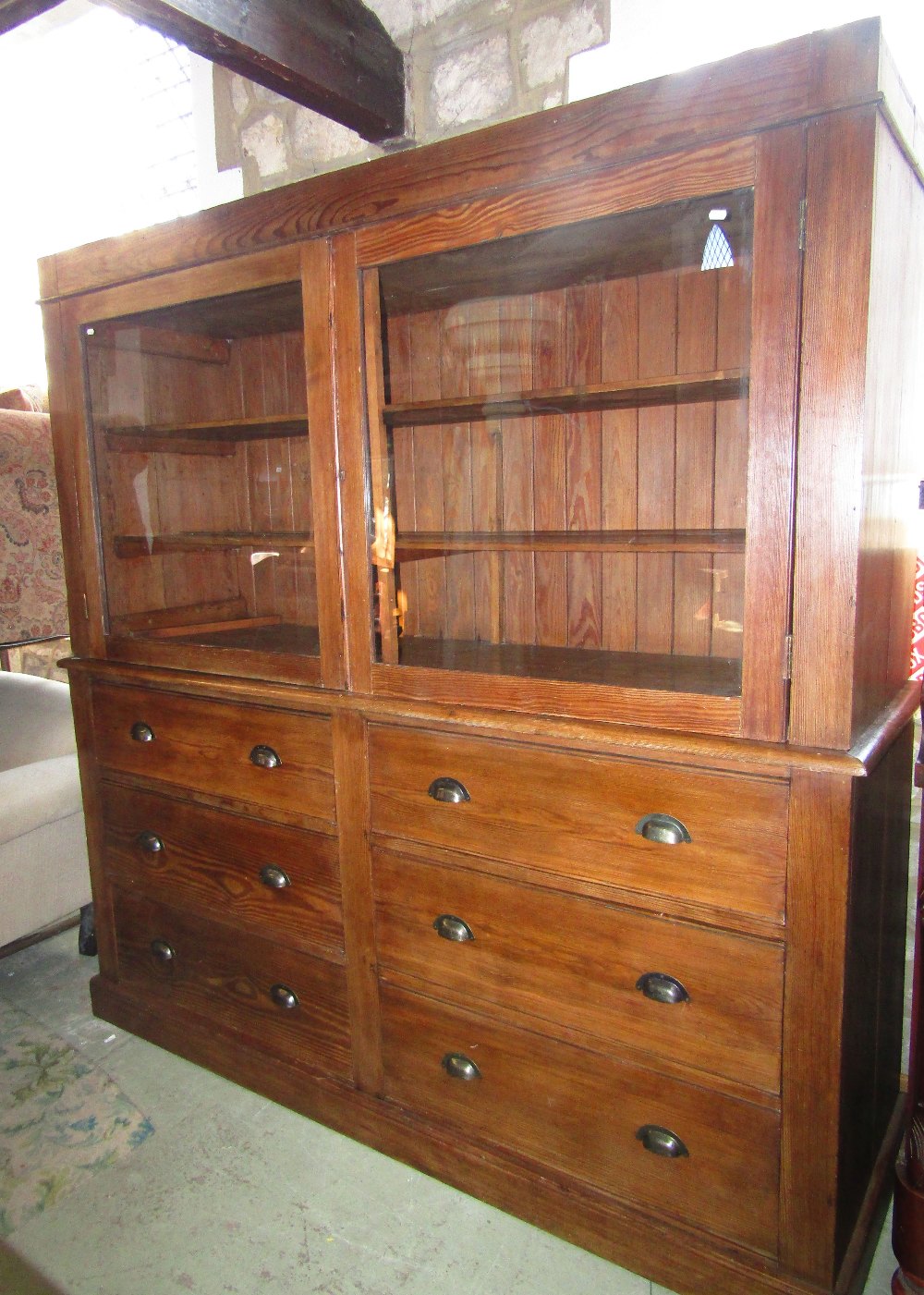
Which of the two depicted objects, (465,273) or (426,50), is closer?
(465,273)

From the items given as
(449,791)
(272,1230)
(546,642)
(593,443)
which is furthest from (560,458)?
(272,1230)

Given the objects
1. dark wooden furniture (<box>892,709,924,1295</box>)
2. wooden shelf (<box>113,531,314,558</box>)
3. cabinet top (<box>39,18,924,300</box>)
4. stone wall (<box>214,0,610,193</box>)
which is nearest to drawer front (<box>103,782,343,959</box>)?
wooden shelf (<box>113,531,314,558</box>)

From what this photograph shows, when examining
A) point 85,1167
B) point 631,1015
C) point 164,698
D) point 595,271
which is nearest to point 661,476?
point 595,271

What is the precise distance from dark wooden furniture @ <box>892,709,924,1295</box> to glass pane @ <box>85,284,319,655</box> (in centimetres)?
117

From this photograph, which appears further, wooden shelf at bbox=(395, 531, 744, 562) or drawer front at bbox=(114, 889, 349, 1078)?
drawer front at bbox=(114, 889, 349, 1078)

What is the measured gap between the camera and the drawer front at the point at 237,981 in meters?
1.74

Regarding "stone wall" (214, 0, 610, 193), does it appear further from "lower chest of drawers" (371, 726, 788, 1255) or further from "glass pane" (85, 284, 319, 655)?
"lower chest of drawers" (371, 726, 788, 1255)

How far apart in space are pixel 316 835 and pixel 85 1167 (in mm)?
813

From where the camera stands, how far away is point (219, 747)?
180 cm

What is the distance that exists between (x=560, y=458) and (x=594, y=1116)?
47.4 inches

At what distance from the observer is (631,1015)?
134 centimetres

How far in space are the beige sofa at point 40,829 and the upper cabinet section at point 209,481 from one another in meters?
0.62

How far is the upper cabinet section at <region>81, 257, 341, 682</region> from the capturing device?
5.36 feet

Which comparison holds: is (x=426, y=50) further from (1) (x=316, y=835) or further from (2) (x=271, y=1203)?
(2) (x=271, y=1203)
